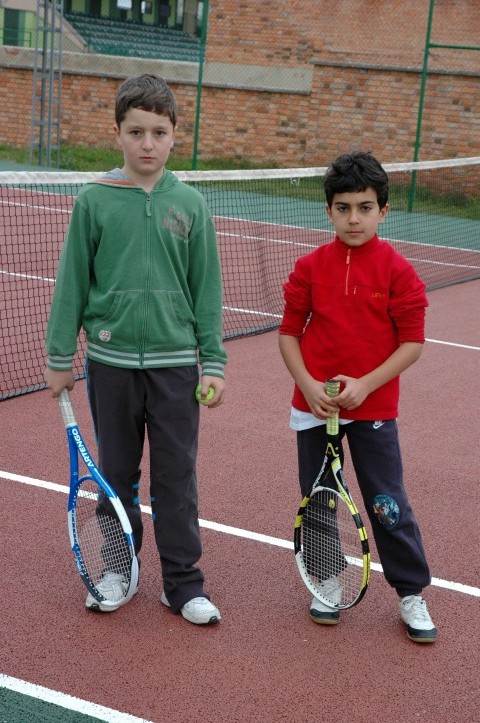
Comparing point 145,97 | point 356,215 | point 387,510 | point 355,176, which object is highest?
point 145,97

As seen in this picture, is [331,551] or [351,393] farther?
[331,551]

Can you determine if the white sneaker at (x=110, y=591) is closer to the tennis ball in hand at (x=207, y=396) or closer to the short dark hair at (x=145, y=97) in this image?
the tennis ball in hand at (x=207, y=396)

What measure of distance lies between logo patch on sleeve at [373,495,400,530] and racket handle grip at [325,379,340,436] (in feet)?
0.96

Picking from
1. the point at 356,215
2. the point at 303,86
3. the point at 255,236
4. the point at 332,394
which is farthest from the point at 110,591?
the point at 303,86

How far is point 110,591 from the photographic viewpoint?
378cm

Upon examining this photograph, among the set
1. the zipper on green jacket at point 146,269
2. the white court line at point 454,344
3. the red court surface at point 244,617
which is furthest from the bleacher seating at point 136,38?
the zipper on green jacket at point 146,269

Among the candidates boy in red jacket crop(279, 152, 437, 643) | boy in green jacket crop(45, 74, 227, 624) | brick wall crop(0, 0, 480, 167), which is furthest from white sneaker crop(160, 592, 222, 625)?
brick wall crop(0, 0, 480, 167)

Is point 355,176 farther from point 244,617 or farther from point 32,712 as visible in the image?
point 32,712

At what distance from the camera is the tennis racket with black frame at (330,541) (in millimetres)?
3682

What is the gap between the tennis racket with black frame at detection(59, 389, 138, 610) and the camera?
3.59 metres

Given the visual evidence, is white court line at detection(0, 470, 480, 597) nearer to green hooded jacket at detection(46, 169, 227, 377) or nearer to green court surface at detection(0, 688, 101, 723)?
green hooded jacket at detection(46, 169, 227, 377)

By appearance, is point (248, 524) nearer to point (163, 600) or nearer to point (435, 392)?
point (163, 600)

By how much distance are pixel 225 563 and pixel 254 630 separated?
58 cm

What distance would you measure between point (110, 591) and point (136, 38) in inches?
1533
